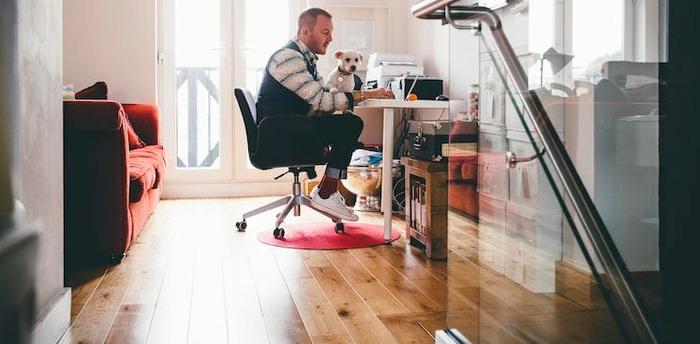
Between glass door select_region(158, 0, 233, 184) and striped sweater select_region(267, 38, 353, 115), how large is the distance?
2067 millimetres

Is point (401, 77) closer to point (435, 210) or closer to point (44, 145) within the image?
point (435, 210)

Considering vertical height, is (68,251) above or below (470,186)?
below

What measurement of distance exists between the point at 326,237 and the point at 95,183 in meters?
1.27

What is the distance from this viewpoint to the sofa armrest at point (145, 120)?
4516 millimetres

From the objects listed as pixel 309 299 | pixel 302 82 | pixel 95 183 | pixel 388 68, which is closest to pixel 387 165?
pixel 302 82

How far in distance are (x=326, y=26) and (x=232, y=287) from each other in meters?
1.74

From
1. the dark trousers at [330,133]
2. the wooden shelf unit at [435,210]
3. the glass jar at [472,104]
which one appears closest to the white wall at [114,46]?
the dark trousers at [330,133]

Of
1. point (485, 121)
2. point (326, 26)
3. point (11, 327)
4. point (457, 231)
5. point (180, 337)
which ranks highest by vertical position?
point (326, 26)

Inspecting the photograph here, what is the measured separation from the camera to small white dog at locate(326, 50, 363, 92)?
143 inches

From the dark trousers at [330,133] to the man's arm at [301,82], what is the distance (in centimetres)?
7

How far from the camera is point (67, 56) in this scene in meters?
5.01

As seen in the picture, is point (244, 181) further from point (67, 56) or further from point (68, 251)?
point (68, 251)

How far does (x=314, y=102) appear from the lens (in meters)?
3.39

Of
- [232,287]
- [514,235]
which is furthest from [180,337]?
[514,235]
